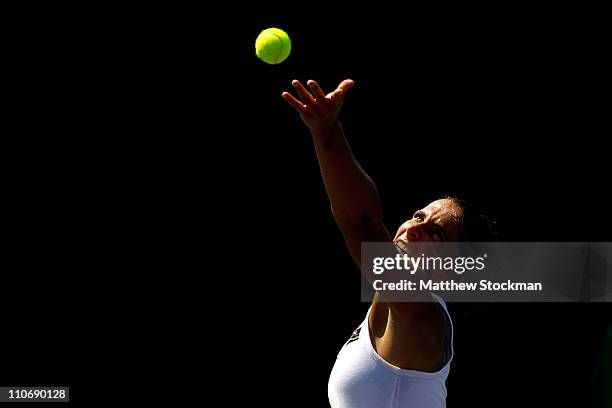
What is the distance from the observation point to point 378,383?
2.28 metres

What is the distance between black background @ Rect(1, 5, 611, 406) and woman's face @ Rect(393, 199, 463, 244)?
2.30 meters

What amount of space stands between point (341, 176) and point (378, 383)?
22.2 inches

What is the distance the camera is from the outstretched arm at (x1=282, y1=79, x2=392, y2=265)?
2168 millimetres

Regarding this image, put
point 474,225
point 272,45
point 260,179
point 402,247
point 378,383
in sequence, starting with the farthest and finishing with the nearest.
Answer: point 260,179
point 272,45
point 474,225
point 402,247
point 378,383

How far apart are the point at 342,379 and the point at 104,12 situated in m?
3.02

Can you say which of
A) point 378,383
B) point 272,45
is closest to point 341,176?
point 378,383

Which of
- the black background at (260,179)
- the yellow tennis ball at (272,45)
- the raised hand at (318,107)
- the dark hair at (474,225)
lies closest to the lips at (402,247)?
the dark hair at (474,225)

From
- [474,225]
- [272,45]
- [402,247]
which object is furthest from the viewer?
[272,45]

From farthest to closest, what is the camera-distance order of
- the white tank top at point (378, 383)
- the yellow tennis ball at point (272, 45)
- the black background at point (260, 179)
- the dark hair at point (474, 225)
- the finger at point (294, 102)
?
the black background at point (260, 179) < the yellow tennis ball at point (272, 45) < the dark hair at point (474, 225) < the white tank top at point (378, 383) < the finger at point (294, 102)

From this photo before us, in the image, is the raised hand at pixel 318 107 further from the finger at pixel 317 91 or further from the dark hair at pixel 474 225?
the dark hair at pixel 474 225

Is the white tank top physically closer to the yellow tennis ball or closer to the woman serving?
the woman serving

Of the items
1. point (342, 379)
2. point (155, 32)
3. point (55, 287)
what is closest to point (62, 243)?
point (55, 287)

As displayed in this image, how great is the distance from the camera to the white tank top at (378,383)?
2.28 meters

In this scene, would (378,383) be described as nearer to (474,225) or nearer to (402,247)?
(402,247)
